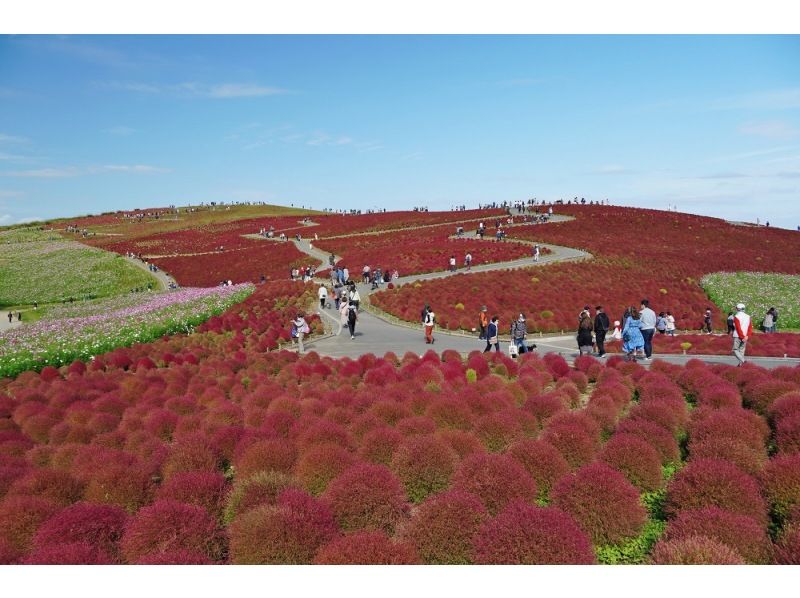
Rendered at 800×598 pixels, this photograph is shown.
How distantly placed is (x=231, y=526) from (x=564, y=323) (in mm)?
21115

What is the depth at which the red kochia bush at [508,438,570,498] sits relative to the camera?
22.3 ft

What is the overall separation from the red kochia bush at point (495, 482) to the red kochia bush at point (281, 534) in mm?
1645

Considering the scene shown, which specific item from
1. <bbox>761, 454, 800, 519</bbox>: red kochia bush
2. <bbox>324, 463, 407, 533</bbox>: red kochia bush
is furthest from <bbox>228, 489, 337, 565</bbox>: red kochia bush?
<bbox>761, 454, 800, 519</bbox>: red kochia bush

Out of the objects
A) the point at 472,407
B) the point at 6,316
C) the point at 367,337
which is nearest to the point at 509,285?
the point at 367,337

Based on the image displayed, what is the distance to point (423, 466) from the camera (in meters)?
6.85

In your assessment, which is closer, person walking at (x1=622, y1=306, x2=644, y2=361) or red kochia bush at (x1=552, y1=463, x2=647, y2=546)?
red kochia bush at (x1=552, y1=463, x2=647, y2=546)

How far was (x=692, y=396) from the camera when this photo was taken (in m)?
10.9

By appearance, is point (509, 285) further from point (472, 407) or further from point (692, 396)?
point (472, 407)

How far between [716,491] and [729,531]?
0.83 m

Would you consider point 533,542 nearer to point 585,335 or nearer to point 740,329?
point 740,329

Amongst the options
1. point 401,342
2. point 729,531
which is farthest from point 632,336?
point 729,531

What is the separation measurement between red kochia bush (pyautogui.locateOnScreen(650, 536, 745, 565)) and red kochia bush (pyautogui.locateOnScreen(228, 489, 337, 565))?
303cm

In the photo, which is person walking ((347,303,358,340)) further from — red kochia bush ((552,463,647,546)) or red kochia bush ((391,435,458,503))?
red kochia bush ((552,463,647,546))

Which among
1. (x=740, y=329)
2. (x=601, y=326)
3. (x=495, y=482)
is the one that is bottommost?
(x=601, y=326)
